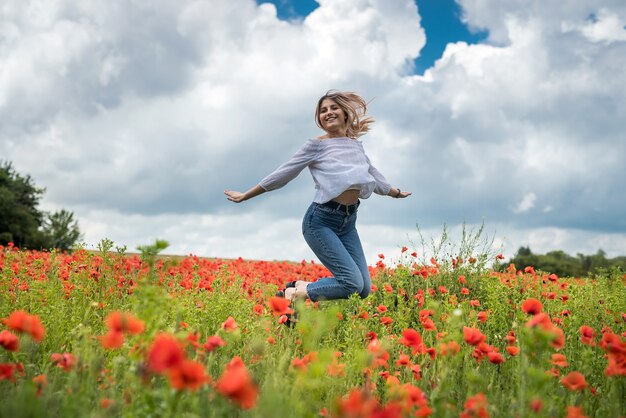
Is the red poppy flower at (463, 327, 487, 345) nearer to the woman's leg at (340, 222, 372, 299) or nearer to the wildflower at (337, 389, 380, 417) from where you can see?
the wildflower at (337, 389, 380, 417)

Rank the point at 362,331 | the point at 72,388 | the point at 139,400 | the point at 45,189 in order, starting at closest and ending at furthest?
the point at 139,400 < the point at 72,388 < the point at 362,331 < the point at 45,189

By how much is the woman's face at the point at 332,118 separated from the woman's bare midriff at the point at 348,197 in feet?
2.30

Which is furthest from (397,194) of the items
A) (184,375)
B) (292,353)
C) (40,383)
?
(184,375)

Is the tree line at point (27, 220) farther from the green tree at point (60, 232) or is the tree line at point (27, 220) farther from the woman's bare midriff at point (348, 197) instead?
the woman's bare midriff at point (348, 197)

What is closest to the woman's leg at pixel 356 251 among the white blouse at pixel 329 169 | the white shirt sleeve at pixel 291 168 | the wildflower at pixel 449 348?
the white blouse at pixel 329 169

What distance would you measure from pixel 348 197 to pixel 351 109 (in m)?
0.96

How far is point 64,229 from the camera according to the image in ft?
133

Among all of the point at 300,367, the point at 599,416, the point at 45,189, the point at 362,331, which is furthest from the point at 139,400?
the point at 45,189

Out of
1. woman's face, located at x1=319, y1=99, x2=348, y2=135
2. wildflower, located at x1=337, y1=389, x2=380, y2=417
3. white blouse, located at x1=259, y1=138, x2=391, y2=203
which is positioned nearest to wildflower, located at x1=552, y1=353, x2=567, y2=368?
wildflower, located at x1=337, y1=389, x2=380, y2=417

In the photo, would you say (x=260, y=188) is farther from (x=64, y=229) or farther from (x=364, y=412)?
(x=64, y=229)

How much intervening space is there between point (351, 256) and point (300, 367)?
306 cm

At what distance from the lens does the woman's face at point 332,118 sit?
5.46m

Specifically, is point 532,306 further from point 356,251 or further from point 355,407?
point 356,251

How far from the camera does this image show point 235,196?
212 inches
